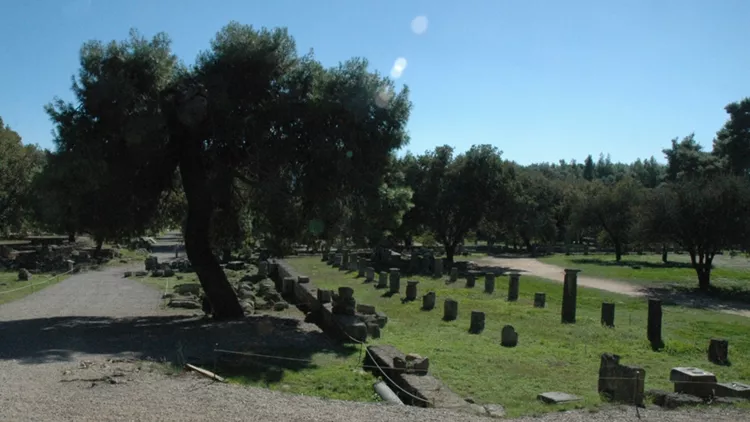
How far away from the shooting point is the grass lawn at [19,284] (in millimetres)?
22431

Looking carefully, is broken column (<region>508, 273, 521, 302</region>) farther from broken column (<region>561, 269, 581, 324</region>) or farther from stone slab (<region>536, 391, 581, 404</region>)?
stone slab (<region>536, 391, 581, 404</region>)

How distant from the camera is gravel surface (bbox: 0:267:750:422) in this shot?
7477 mm

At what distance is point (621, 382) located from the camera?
8.91 m

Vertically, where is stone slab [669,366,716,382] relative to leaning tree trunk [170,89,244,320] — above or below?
below

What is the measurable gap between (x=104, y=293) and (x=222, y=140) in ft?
39.1

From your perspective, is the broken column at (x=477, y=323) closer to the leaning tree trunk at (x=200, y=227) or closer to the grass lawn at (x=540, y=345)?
the grass lawn at (x=540, y=345)

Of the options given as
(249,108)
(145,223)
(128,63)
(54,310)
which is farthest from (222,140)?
(54,310)

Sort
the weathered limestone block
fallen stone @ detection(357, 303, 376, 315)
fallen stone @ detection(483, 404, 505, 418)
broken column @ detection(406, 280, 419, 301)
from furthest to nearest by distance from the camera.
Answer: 1. broken column @ detection(406, 280, 419, 301)
2. fallen stone @ detection(357, 303, 376, 315)
3. the weathered limestone block
4. fallen stone @ detection(483, 404, 505, 418)

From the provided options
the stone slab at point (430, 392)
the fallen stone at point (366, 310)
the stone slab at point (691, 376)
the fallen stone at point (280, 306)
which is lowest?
the fallen stone at point (280, 306)

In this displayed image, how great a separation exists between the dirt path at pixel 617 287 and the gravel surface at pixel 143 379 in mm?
17521

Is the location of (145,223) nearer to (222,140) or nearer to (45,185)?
(45,185)

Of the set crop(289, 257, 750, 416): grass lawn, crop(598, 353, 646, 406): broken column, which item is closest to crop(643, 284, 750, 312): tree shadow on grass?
crop(289, 257, 750, 416): grass lawn

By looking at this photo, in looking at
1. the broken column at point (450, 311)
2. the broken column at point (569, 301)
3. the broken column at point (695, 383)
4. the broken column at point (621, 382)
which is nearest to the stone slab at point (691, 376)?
the broken column at point (695, 383)

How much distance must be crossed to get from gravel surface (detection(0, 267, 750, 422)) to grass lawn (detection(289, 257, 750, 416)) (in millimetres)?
1268
